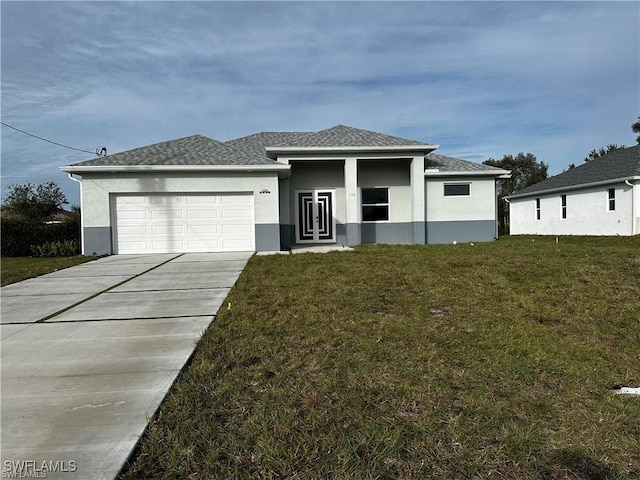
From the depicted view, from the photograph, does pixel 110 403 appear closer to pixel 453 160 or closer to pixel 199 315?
pixel 199 315

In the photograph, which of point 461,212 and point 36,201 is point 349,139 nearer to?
point 461,212

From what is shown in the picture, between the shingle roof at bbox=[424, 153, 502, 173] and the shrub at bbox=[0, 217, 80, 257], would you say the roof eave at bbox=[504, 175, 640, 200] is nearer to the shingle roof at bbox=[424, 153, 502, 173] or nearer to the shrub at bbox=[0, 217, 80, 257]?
the shingle roof at bbox=[424, 153, 502, 173]

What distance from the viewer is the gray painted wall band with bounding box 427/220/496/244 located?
16.6m

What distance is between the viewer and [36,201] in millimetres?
26750

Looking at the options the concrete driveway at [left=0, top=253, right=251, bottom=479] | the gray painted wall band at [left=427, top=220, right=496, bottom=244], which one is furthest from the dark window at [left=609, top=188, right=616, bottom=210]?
the concrete driveway at [left=0, top=253, right=251, bottom=479]

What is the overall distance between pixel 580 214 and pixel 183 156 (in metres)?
19.7

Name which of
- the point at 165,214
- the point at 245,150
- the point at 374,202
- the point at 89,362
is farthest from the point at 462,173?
the point at 89,362

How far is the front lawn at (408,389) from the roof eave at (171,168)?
770cm

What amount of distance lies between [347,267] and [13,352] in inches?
246

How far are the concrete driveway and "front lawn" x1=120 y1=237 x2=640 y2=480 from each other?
0.83 ft

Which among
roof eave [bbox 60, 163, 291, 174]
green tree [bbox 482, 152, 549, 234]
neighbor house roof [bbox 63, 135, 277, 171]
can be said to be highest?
green tree [bbox 482, 152, 549, 234]

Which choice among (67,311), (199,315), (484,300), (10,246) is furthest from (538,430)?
(10,246)

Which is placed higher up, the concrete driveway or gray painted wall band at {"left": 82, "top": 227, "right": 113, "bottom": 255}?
gray painted wall band at {"left": 82, "top": 227, "right": 113, "bottom": 255}

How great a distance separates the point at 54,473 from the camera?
7.66 feet
